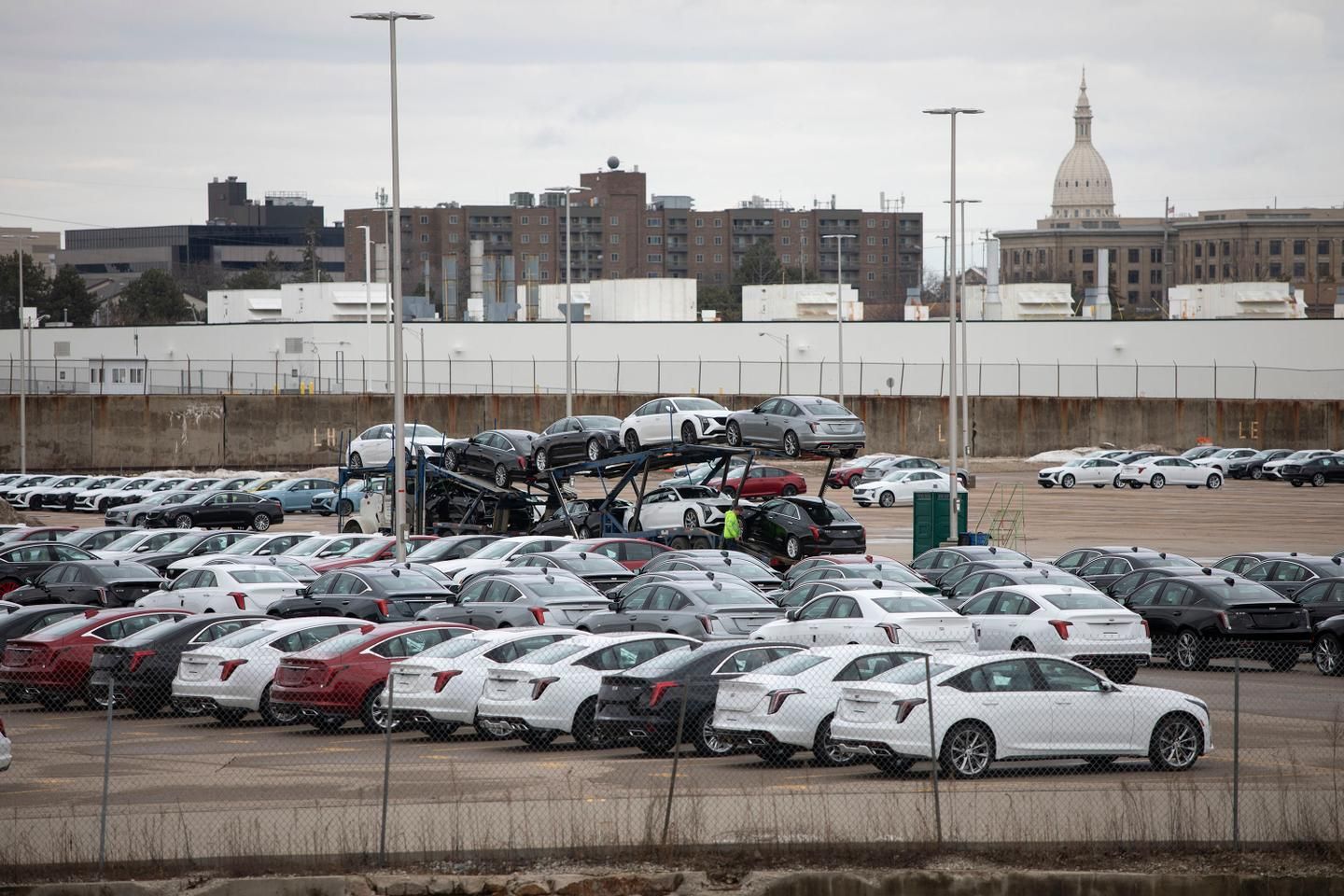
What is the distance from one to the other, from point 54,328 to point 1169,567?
8509 cm

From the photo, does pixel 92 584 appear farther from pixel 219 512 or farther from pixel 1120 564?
pixel 219 512

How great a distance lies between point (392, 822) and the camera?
46.3 feet

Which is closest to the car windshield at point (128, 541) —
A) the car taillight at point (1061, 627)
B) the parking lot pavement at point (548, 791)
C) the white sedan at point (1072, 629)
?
the parking lot pavement at point (548, 791)

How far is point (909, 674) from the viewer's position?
16.2 meters

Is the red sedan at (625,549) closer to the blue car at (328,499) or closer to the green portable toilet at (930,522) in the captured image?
the green portable toilet at (930,522)

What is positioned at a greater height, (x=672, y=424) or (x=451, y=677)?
(x=672, y=424)

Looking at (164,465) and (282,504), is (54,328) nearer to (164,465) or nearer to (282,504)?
(164,465)

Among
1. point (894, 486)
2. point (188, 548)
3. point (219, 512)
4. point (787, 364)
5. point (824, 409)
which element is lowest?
point (219, 512)

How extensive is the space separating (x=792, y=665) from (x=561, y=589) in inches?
327

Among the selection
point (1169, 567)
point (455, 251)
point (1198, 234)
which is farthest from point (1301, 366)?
point (455, 251)

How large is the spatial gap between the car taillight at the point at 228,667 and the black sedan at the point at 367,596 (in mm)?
4729

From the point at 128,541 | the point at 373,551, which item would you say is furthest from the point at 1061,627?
the point at 128,541

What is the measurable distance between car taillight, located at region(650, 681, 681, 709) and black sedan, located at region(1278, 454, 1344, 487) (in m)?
51.1

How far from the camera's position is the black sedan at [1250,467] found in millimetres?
65688
